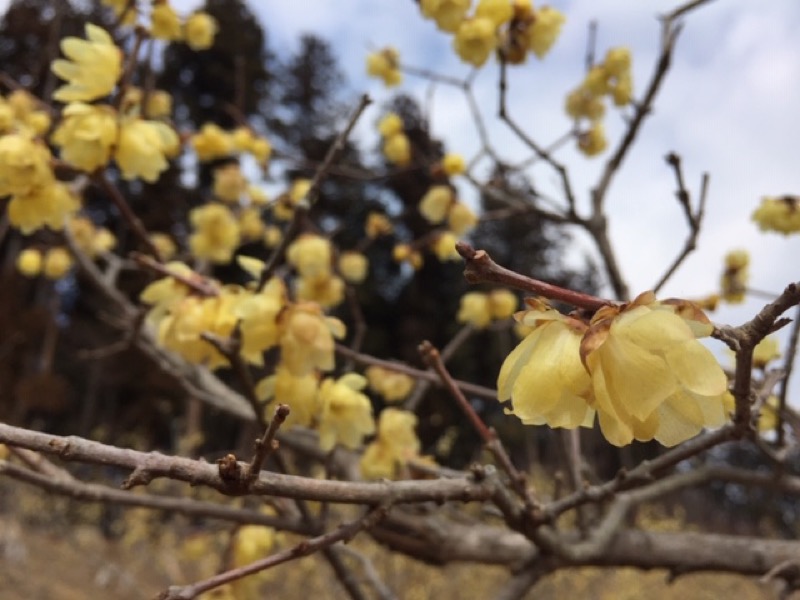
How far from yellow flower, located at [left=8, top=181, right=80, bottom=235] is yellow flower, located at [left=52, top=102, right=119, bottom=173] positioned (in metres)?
0.07

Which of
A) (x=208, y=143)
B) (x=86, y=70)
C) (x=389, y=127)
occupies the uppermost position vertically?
(x=389, y=127)

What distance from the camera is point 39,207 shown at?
1309 millimetres

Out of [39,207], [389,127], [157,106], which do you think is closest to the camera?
[39,207]

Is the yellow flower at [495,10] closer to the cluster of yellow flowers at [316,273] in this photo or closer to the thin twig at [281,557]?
the cluster of yellow flowers at [316,273]

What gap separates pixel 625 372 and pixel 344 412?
804mm

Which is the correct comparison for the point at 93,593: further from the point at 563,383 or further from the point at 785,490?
the point at 563,383

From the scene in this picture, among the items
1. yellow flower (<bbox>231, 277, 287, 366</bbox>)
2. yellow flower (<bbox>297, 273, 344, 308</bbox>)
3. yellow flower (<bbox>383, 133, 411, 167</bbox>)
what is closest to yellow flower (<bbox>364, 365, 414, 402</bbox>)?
yellow flower (<bbox>297, 273, 344, 308</bbox>)

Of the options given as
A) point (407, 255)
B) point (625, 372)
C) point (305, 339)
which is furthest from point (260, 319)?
point (407, 255)

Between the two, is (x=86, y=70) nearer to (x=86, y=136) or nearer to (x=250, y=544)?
(x=86, y=136)

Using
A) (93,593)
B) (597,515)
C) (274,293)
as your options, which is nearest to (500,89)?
(274,293)

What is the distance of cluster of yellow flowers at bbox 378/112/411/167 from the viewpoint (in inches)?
127

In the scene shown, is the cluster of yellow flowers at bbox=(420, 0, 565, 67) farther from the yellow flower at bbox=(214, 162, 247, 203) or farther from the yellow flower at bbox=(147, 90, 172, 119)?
the yellow flower at bbox=(214, 162, 247, 203)

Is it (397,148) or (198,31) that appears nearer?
(198,31)

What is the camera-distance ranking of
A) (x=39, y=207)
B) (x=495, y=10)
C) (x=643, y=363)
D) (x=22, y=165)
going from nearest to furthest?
(x=643, y=363), (x=22, y=165), (x=39, y=207), (x=495, y=10)
